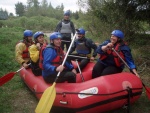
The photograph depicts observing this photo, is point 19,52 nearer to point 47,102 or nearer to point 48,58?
point 48,58

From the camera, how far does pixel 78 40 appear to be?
5.99 metres

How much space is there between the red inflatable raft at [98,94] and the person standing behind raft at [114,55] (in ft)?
1.53

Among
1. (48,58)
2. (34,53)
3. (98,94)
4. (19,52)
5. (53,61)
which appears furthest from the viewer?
(19,52)

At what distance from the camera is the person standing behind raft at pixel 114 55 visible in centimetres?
432

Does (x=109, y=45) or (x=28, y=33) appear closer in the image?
(x=109, y=45)

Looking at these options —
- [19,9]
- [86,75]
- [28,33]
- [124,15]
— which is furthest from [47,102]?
[19,9]

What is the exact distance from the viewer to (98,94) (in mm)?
3506

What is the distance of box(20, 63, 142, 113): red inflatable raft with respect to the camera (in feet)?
11.6

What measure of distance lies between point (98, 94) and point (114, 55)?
1.17 meters

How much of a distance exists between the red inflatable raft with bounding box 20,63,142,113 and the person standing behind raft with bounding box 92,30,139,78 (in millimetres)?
465

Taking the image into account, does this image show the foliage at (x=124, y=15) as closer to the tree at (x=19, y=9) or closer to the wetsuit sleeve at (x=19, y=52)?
the wetsuit sleeve at (x=19, y=52)

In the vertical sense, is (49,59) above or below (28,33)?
below

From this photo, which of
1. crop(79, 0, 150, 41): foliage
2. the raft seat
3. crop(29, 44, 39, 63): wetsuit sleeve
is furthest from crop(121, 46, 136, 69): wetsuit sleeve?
crop(79, 0, 150, 41): foliage

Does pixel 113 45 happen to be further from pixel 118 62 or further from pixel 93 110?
pixel 93 110
